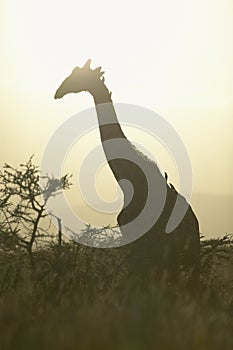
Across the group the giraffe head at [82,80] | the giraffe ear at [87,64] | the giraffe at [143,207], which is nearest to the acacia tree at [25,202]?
the giraffe at [143,207]

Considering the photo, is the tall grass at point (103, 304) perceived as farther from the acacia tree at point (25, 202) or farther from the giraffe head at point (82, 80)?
the giraffe head at point (82, 80)

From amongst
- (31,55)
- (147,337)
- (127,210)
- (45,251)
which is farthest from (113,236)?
(31,55)

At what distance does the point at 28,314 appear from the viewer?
6.95 ft

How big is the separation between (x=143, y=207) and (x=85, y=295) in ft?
2.12

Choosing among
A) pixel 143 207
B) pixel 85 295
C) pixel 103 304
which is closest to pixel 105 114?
pixel 143 207

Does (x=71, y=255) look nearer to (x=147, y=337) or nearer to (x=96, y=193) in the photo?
(x=96, y=193)

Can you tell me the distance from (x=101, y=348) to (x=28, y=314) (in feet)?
1.35

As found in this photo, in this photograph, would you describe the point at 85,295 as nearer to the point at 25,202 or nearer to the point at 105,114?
the point at 25,202

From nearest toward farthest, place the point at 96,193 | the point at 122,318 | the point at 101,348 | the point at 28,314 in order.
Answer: the point at 101,348 < the point at 122,318 < the point at 28,314 < the point at 96,193

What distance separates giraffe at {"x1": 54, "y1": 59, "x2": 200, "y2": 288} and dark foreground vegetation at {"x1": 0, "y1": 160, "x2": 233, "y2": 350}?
3.2 inches

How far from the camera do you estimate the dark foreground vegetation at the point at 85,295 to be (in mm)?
1918

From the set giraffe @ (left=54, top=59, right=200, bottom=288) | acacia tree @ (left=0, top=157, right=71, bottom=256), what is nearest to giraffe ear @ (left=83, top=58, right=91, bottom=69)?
giraffe @ (left=54, top=59, right=200, bottom=288)

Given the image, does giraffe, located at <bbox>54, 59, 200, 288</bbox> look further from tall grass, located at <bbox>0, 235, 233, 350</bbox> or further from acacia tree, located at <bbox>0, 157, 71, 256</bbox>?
acacia tree, located at <bbox>0, 157, 71, 256</bbox>

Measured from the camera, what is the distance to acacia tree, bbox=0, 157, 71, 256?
284 cm
